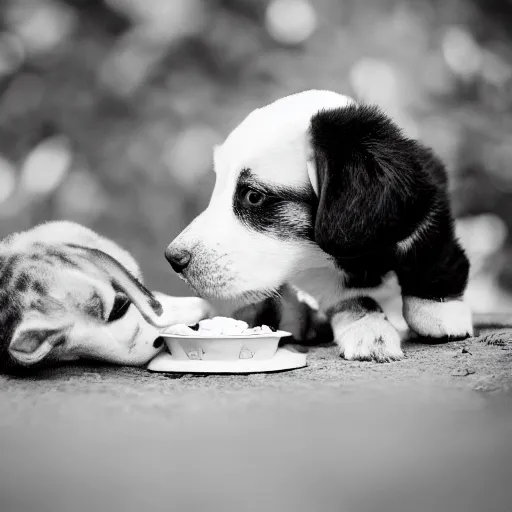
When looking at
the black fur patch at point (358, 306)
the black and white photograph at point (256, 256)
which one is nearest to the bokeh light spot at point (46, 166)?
the black and white photograph at point (256, 256)

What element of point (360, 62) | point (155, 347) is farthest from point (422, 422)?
point (360, 62)

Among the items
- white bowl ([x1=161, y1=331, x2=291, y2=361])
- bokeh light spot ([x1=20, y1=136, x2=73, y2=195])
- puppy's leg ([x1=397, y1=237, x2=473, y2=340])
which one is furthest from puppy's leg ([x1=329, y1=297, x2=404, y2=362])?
bokeh light spot ([x1=20, y1=136, x2=73, y2=195])

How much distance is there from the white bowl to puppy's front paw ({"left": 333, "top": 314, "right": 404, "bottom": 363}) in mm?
224

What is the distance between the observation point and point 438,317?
200 cm

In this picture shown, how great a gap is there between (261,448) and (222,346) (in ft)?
1.52

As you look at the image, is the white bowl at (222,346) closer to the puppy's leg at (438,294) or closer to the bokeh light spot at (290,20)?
the puppy's leg at (438,294)

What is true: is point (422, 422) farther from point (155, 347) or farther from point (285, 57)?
point (285, 57)

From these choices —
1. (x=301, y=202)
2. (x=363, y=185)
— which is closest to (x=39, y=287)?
(x=301, y=202)

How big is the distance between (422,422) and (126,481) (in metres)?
0.55

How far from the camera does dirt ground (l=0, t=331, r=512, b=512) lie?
1.14m

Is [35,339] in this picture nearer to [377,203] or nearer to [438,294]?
[377,203]

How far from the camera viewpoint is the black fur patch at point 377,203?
1.69 meters

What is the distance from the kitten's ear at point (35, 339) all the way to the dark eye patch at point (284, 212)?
579mm

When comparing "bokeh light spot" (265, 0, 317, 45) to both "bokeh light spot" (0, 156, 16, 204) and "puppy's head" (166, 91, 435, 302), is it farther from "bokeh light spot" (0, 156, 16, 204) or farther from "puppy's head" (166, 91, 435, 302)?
"bokeh light spot" (0, 156, 16, 204)
